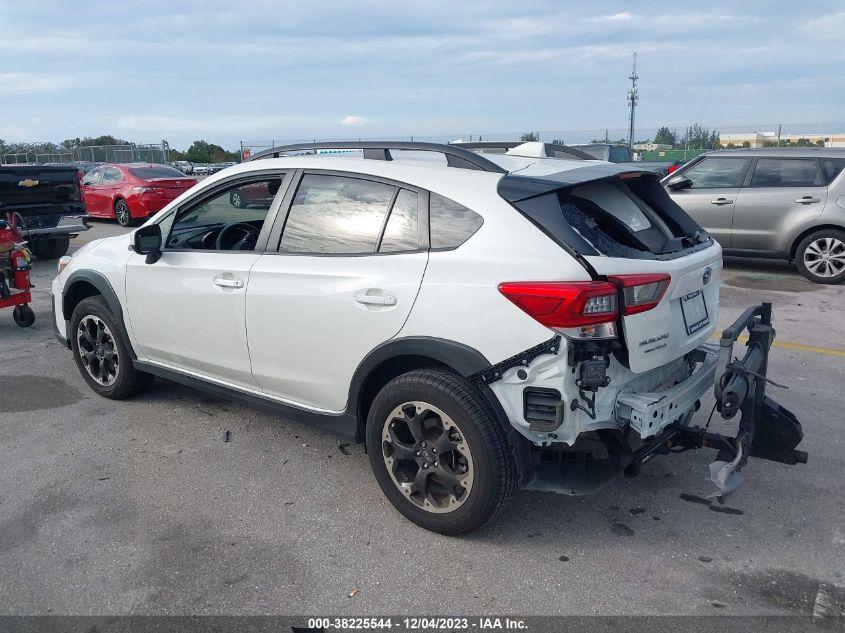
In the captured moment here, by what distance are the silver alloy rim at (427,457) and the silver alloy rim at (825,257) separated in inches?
317

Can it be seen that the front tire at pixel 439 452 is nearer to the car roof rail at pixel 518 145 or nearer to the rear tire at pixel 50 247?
the car roof rail at pixel 518 145

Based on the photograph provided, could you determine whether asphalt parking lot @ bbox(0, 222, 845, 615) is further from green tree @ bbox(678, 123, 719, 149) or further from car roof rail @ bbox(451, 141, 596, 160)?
green tree @ bbox(678, 123, 719, 149)

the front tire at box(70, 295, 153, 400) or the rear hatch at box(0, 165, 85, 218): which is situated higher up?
the rear hatch at box(0, 165, 85, 218)

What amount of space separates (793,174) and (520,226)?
8.24 m

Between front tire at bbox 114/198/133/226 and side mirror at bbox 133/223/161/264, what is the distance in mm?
13775

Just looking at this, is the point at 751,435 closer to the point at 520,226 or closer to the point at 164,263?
the point at 520,226

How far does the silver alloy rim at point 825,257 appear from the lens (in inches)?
367

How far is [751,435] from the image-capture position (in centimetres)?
331

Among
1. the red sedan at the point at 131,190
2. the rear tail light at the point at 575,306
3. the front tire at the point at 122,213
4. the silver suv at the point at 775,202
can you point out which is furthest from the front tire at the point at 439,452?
the front tire at the point at 122,213

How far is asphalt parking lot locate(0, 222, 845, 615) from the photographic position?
300 centimetres

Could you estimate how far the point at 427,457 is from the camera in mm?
3371

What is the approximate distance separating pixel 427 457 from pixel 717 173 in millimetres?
8637

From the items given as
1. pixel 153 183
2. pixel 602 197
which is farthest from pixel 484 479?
pixel 153 183

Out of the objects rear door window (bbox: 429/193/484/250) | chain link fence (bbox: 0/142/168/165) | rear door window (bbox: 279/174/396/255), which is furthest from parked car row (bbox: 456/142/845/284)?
chain link fence (bbox: 0/142/168/165)
